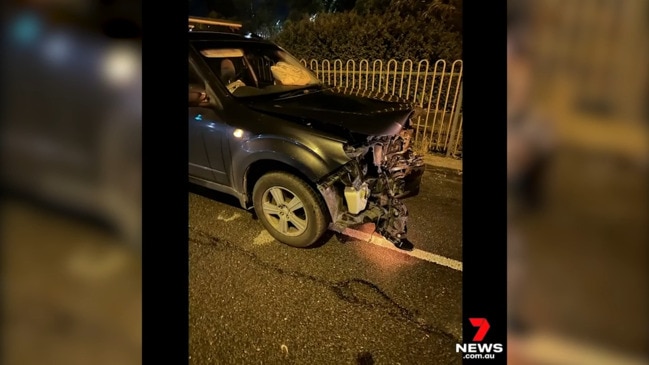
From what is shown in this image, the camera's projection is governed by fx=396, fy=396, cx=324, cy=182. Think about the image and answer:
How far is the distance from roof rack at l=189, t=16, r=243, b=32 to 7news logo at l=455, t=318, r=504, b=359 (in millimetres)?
2341

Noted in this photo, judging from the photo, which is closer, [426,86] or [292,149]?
[292,149]

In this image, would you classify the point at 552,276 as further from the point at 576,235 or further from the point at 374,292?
the point at 374,292

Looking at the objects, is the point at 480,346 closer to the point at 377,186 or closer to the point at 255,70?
the point at 377,186

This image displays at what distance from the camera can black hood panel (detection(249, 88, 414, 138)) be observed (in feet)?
8.50

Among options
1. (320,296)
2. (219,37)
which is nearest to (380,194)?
(320,296)

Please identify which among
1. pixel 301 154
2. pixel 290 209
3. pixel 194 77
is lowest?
pixel 290 209

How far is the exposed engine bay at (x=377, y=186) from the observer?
255 cm

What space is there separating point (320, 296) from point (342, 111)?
1250mm

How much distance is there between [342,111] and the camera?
276 cm

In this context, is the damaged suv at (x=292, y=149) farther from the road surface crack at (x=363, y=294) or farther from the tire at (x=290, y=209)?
the road surface crack at (x=363, y=294)

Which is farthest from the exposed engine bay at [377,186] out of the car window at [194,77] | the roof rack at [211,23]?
the roof rack at [211,23]

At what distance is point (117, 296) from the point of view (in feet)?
6.23

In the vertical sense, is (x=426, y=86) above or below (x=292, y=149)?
above

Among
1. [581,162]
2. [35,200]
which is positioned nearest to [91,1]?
[35,200]
